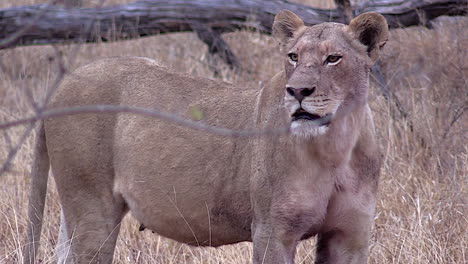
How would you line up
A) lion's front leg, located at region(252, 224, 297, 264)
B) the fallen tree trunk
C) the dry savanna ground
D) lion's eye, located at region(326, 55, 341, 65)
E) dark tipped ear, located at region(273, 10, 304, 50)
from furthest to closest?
1. the fallen tree trunk
2. the dry savanna ground
3. dark tipped ear, located at region(273, 10, 304, 50)
4. lion's front leg, located at region(252, 224, 297, 264)
5. lion's eye, located at region(326, 55, 341, 65)

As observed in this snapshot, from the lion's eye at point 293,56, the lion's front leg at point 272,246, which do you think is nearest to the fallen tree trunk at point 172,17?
the lion's eye at point 293,56

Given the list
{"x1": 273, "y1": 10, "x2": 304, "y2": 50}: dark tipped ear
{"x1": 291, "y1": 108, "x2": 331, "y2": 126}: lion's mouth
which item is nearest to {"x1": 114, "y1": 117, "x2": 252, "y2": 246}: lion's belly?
{"x1": 273, "y1": 10, "x2": 304, "y2": 50}: dark tipped ear

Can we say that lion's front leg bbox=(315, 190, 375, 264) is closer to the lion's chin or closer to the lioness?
the lioness

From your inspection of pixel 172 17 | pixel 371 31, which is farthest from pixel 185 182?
pixel 172 17

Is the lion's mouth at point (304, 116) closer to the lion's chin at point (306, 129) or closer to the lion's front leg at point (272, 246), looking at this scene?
the lion's chin at point (306, 129)

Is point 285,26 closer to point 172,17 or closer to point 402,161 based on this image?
point 402,161

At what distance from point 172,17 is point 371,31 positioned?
11.1 feet

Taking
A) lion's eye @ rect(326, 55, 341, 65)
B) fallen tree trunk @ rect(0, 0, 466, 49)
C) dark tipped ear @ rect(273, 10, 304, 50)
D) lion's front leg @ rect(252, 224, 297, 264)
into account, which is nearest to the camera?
lion's eye @ rect(326, 55, 341, 65)

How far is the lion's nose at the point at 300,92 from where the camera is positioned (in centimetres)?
291

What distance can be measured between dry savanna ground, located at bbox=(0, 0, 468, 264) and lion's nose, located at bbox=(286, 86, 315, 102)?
120 cm

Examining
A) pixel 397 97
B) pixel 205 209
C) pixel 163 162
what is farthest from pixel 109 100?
pixel 397 97

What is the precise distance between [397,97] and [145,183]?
2935mm

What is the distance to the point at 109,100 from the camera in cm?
397

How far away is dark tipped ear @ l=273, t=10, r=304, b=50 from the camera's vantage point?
3.54 meters
